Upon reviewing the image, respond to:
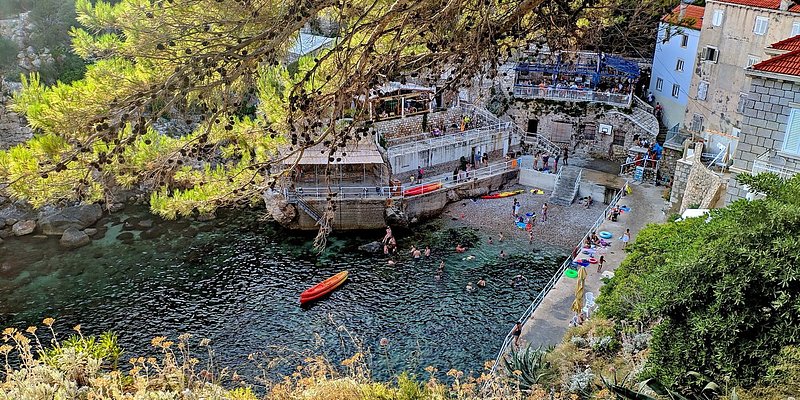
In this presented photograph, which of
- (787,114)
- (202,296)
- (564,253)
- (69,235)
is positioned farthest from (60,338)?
(787,114)

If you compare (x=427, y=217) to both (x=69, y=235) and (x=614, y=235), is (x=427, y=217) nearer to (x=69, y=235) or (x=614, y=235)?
(x=614, y=235)

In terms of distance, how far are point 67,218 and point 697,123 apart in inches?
1272

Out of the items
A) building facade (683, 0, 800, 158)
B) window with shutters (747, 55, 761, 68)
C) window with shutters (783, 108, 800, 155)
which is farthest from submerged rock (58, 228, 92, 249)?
window with shutters (747, 55, 761, 68)

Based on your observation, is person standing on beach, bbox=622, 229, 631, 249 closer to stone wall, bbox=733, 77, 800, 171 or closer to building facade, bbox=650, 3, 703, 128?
stone wall, bbox=733, 77, 800, 171

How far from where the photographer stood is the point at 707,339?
10062mm

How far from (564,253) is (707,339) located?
17624mm

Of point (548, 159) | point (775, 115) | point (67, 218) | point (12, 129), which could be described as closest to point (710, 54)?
point (548, 159)

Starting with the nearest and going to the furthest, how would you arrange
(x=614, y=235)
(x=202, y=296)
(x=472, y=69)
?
(x=472, y=69), (x=202, y=296), (x=614, y=235)

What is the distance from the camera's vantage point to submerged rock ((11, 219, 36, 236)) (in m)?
29.7

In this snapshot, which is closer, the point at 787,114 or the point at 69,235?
the point at 787,114

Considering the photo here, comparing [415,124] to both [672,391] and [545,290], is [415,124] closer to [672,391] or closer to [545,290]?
[545,290]

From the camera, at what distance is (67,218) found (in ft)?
98.4

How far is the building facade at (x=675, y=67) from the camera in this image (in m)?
35.1

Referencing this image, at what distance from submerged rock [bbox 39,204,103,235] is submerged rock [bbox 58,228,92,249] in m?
0.89
